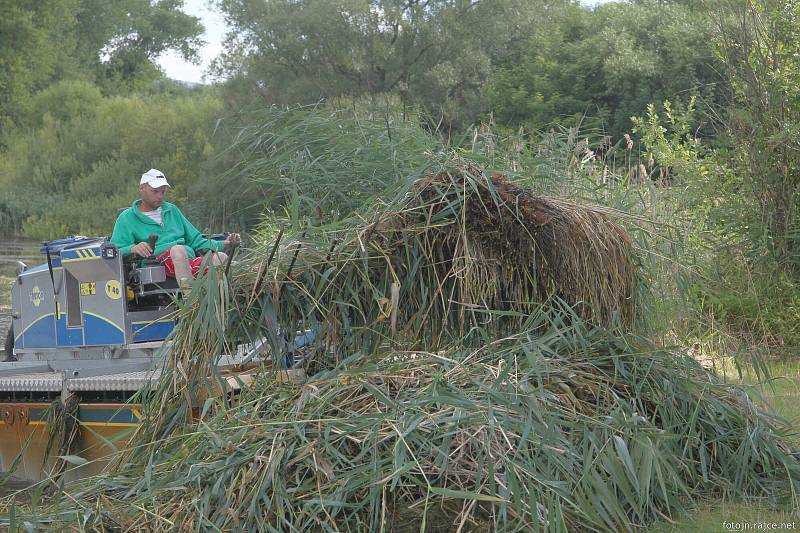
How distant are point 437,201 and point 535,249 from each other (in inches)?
22.4

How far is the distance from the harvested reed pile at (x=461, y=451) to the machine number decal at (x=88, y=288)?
2.54m

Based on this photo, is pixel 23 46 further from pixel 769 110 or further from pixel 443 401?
pixel 443 401

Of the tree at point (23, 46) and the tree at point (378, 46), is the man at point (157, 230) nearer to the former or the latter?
the tree at point (378, 46)

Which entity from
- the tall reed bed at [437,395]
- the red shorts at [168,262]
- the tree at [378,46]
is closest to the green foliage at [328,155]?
the tall reed bed at [437,395]

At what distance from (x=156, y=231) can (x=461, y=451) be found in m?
4.08

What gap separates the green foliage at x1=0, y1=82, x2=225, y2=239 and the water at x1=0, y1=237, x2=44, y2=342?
2988mm

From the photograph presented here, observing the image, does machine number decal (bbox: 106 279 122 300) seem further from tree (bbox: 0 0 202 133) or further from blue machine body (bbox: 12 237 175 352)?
tree (bbox: 0 0 202 133)

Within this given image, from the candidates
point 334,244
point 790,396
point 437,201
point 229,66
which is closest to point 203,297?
→ point 334,244

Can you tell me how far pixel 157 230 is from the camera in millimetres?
7430

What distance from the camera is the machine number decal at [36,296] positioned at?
25.1 ft

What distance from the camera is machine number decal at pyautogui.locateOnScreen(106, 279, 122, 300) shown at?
704 cm

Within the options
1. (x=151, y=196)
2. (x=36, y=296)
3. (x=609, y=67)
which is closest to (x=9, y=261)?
(x=609, y=67)

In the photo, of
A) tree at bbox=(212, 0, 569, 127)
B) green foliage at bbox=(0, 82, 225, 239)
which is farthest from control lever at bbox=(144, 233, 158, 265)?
green foliage at bbox=(0, 82, 225, 239)

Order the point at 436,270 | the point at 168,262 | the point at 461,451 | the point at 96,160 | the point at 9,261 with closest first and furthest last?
the point at 461,451
the point at 436,270
the point at 168,262
the point at 9,261
the point at 96,160
